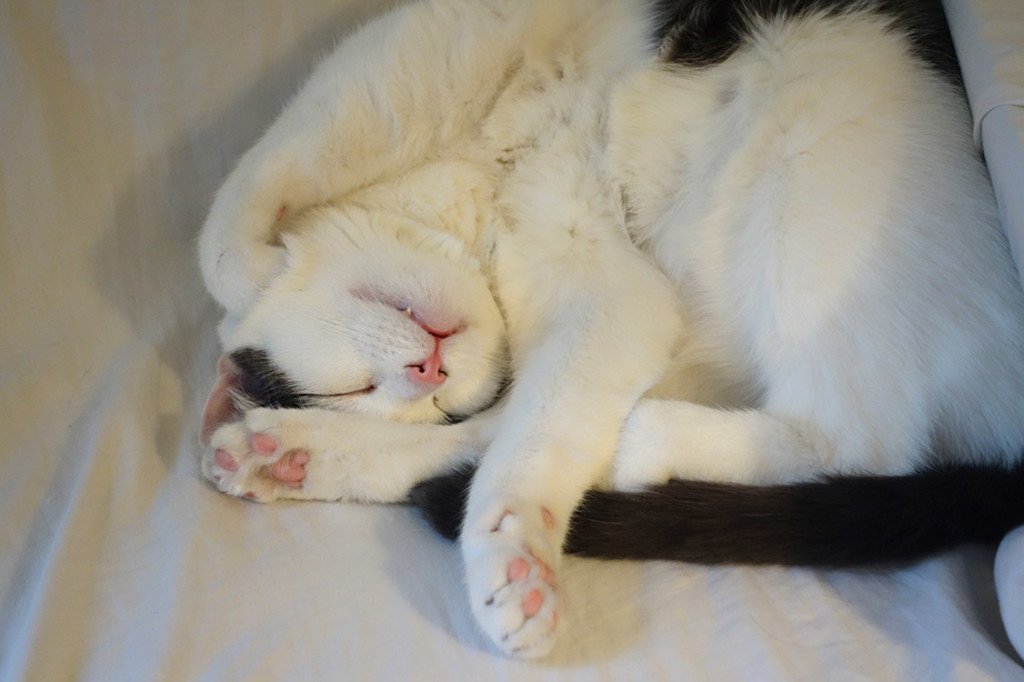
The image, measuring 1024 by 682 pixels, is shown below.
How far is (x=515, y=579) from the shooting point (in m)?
0.87

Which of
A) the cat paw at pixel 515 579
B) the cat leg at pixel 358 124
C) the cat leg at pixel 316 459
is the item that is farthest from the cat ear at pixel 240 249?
the cat paw at pixel 515 579

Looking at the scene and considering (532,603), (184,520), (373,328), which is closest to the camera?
(532,603)

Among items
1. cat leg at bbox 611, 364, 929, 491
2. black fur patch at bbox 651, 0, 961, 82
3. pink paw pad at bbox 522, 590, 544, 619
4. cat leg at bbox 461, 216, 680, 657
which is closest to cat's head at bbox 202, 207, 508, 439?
cat leg at bbox 461, 216, 680, 657

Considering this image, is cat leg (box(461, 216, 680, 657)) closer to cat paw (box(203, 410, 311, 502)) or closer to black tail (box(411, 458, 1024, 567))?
black tail (box(411, 458, 1024, 567))

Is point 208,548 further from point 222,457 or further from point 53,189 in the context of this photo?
point 53,189

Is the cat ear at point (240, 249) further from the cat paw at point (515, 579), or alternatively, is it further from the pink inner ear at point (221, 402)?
the cat paw at point (515, 579)

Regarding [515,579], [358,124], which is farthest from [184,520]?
[358,124]

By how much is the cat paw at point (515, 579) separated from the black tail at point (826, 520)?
104 millimetres

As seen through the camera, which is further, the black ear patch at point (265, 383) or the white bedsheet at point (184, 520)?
the black ear patch at point (265, 383)

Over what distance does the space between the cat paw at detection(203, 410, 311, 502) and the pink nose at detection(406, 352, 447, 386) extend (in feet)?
0.65

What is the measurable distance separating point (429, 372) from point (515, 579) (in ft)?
1.41

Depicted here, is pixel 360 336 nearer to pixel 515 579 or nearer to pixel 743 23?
pixel 515 579

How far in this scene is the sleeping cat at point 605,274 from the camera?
100cm

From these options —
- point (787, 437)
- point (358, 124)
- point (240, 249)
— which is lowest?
point (787, 437)
